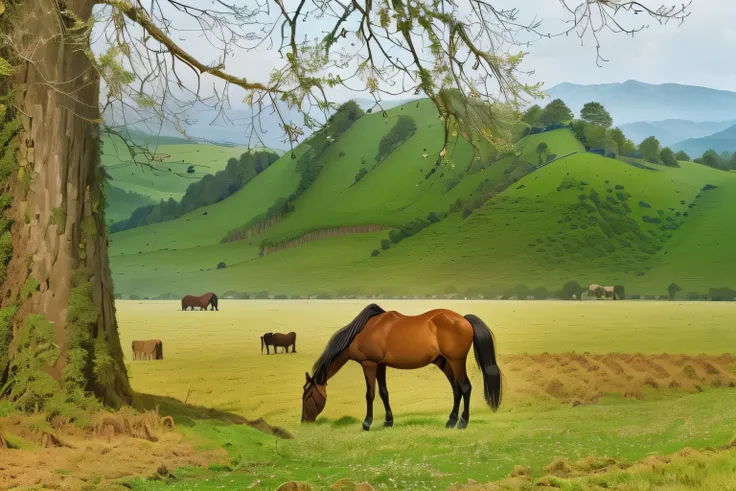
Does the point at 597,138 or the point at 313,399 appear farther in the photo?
→ the point at 597,138

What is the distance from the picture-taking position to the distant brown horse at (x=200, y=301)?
19.9m

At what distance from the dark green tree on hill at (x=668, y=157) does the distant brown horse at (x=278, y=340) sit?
38.8 meters

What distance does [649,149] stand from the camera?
4481 centimetres

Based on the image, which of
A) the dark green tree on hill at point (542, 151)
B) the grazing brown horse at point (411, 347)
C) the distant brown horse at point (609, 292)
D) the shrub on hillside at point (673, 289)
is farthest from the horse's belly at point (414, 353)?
the dark green tree on hill at point (542, 151)

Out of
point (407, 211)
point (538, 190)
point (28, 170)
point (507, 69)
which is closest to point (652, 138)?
point (538, 190)

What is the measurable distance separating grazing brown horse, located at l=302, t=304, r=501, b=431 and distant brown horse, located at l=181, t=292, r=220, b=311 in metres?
11.0

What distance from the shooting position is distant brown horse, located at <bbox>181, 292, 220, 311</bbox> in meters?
19.9

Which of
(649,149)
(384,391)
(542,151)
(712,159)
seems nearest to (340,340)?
(384,391)

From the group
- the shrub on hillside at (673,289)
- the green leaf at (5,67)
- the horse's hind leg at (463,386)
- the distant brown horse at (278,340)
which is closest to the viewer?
the green leaf at (5,67)

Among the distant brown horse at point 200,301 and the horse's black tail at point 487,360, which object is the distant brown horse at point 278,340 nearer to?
the horse's black tail at point 487,360

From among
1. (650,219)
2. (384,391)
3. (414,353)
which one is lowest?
(384,391)

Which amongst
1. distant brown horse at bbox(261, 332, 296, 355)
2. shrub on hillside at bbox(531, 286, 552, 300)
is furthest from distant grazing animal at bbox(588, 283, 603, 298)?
distant brown horse at bbox(261, 332, 296, 355)

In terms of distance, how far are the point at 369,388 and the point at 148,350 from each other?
242 inches

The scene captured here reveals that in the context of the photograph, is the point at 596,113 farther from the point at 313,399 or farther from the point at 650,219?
the point at 313,399
